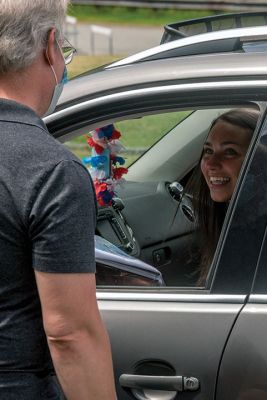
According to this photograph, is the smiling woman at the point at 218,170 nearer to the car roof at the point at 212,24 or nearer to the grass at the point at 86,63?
the car roof at the point at 212,24

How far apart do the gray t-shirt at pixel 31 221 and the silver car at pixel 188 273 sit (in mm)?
611

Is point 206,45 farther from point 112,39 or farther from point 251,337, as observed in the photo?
point 112,39

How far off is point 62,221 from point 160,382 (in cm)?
81

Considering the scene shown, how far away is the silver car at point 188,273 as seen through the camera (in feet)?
8.30

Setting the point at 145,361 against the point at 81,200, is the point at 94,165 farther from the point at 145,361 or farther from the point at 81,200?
the point at 81,200

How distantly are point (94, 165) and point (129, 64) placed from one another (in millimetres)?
423

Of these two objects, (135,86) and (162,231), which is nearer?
(135,86)

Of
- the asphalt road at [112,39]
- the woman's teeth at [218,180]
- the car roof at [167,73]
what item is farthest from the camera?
the asphalt road at [112,39]

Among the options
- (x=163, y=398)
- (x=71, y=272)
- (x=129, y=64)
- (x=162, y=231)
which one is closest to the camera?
(x=71, y=272)

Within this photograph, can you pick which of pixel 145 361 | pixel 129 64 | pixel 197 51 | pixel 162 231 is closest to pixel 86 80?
pixel 129 64

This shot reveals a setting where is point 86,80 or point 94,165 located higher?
point 86,80

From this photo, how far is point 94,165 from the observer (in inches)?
127

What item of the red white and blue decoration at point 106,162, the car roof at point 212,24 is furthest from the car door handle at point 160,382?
the car roof at point 212,24

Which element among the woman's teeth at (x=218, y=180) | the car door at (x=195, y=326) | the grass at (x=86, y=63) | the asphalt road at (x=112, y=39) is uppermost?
the woman's teeth at (x=218, y=180)
